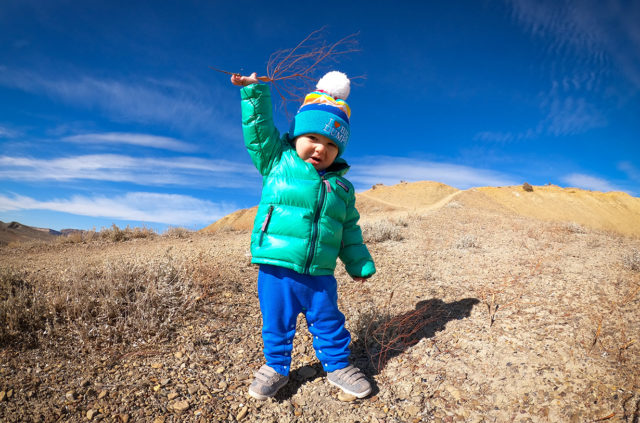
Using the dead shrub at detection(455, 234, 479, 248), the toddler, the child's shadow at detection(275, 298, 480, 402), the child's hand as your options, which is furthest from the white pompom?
the dead shrub at detection(455, 234, 479, 248)

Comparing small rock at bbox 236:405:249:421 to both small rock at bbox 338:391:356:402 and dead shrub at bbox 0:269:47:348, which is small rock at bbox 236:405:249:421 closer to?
small rock at bbox 338:391:356:402

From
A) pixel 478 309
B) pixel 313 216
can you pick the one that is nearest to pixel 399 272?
pixel 478 309

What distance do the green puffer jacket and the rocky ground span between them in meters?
0.95

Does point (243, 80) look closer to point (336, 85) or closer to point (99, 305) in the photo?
point (336, 85)

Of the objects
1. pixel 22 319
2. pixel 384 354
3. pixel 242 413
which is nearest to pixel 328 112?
pixel 384 354

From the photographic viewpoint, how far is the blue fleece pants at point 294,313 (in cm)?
234

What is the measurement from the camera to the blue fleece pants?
234 cm

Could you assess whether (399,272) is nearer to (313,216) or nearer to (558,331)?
(558,331)

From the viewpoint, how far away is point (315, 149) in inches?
95.8

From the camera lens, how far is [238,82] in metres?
2.31

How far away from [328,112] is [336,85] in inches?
13.2

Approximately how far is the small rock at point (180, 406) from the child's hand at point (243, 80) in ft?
6.97

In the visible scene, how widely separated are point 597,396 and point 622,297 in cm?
158

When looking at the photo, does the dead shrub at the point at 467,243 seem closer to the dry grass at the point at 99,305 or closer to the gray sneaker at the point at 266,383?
the dry grass at the point at 99,305
